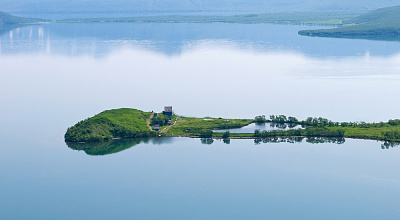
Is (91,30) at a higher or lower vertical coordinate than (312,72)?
higher

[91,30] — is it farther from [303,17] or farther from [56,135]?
[56,135]

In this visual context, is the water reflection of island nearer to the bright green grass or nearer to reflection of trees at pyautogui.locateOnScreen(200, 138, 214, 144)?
A: the bright green grass

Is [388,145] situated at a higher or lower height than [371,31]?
lower

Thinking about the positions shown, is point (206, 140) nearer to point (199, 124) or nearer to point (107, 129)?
point (199, 124)

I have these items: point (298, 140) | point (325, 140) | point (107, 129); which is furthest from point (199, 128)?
point (325, 140)

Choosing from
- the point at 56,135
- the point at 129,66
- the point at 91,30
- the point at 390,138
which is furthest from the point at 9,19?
the point at 390,138

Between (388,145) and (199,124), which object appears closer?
(388,145)

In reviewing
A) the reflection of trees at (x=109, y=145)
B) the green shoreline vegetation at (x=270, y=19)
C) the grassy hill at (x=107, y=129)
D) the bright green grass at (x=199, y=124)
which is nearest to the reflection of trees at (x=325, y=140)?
the bright green grass at (x=199, y=124)

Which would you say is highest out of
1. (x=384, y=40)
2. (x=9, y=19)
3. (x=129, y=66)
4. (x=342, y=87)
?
(x=9, y=19)
